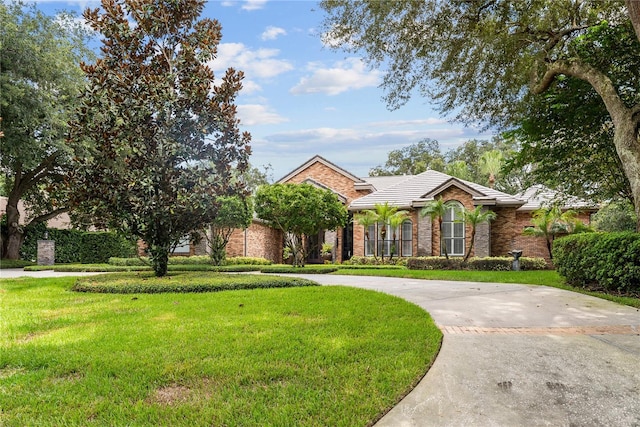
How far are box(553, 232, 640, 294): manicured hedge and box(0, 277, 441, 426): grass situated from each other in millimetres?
5004

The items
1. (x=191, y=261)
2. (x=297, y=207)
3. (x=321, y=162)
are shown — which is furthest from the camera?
(x=321, y=162)

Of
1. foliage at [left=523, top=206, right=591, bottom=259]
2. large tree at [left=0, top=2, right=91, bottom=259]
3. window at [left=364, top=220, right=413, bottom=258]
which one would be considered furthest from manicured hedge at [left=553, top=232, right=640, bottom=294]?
large tree at [left=0, top=2, right=91, bottom=259]

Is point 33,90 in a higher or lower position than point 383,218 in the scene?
higher

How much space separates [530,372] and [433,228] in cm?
1805

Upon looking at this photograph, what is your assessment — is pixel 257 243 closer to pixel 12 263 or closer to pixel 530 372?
pixel 12 263

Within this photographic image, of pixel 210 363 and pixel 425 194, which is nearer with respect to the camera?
pixel 210 363

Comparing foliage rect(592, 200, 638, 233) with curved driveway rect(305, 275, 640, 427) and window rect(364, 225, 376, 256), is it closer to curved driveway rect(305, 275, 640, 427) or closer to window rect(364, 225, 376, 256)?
window rect(364, 225, 376, 256)

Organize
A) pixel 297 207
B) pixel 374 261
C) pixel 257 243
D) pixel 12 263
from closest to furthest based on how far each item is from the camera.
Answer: pixel 297 207 → pixel 12 263 → pixel 374 261 → pixel 257 243

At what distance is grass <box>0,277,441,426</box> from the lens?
2859 mm

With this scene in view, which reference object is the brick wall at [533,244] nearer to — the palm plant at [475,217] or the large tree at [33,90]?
the palm plant at [475,217]

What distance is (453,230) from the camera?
2116cm

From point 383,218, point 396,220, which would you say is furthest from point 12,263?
point 396,220

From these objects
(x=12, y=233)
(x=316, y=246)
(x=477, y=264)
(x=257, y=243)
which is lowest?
(x=477, y=264)

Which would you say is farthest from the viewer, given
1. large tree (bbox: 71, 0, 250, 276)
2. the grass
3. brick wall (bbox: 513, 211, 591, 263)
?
brick wall (bbox: 513, 211, 591, 263)
